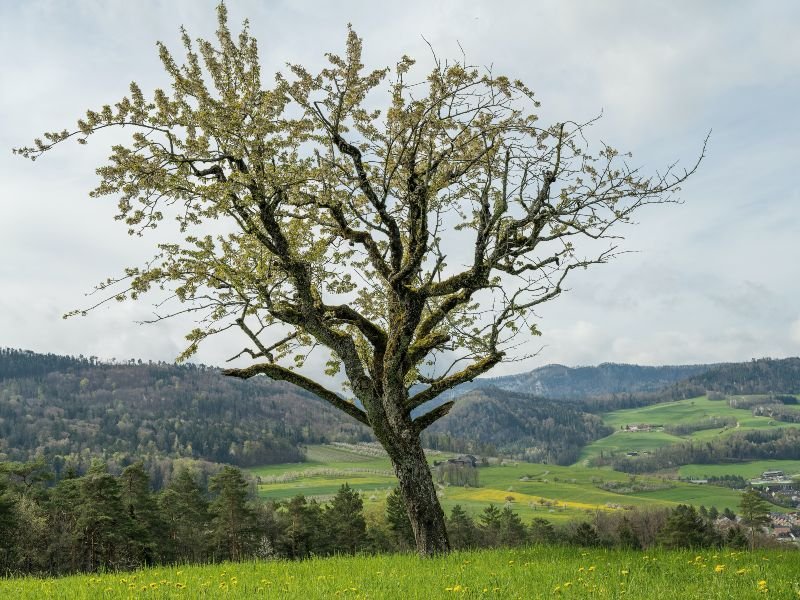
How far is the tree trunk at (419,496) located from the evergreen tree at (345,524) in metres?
63.3

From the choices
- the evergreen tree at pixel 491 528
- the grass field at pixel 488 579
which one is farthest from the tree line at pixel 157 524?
the grass field at pixel 488 579

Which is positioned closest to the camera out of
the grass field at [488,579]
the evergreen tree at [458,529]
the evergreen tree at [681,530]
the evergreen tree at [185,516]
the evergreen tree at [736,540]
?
the grass field at [488,579]

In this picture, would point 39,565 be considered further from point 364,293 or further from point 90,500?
point 364,293

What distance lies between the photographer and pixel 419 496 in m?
16.3

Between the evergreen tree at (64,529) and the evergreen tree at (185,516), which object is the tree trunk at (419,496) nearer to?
the evergreen tree at (64,529)

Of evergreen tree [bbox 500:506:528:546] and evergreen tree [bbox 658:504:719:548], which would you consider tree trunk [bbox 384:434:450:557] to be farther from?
evergreen tree [bbox 500:506:528:546]

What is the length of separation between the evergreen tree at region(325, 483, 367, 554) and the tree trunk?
208ft

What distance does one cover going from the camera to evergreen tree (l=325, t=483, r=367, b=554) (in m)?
76.2

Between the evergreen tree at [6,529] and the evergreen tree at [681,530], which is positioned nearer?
the evergreen tree at [6,529]

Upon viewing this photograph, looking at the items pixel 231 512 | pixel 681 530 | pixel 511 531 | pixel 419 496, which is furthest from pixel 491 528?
pixel 419 496

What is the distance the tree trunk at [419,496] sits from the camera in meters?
16.2

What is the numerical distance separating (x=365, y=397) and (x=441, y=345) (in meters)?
3.14

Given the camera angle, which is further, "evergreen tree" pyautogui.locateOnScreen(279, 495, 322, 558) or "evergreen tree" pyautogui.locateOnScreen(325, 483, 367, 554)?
"evergreen tree" pyautogui.locateOnScreen(325, 483, 367, 554)

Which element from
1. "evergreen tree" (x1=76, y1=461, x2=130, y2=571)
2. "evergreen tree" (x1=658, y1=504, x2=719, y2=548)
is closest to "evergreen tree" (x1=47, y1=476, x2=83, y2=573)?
"evergreen tree" (x1=76, y1=461, x2=130, y2=571)
